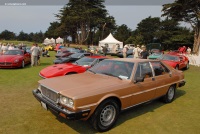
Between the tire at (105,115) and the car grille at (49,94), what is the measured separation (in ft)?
2.89

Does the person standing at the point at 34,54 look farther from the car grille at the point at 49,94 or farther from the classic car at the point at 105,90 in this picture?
the car grille at the point at 49,94

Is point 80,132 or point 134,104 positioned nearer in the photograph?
point 80,132

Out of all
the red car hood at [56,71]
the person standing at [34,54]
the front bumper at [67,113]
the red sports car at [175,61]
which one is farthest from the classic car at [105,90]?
the person standing at [34,54]

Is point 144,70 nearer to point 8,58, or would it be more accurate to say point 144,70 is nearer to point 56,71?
point 56,71

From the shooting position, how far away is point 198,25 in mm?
36719

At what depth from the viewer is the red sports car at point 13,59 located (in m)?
12.1

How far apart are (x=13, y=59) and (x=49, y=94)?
9366 millimetres

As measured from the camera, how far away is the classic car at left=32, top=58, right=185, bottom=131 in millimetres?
3750

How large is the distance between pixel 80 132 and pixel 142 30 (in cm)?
7039

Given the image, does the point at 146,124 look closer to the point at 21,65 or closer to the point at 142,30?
the point at 21,65

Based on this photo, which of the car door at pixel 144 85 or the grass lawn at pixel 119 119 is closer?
the grass lawn at pixel 119 119

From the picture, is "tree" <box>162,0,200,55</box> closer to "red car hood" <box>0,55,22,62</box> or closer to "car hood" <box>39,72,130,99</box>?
"red car hood" <box>0,55,22,62</box>

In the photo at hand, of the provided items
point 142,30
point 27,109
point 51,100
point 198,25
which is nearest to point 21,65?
point 27,109

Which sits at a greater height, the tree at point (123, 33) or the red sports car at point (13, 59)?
the tree at point (123, 33)
